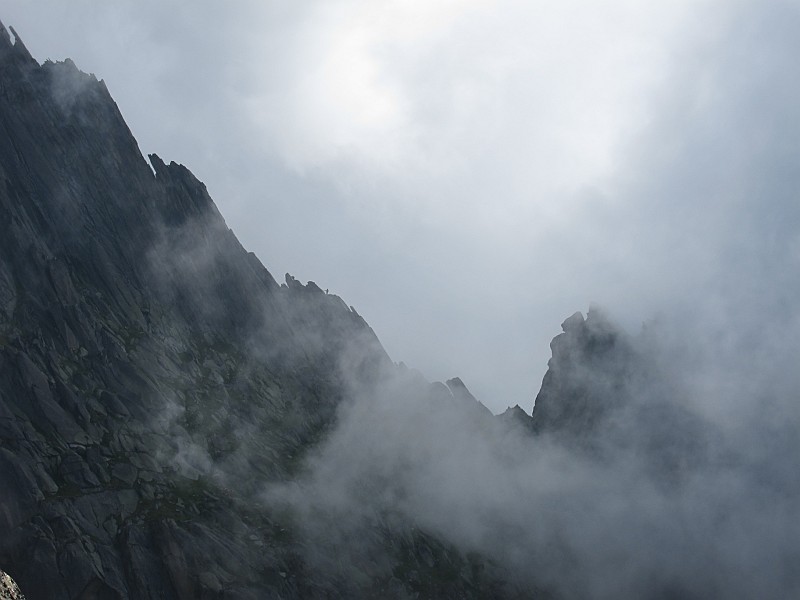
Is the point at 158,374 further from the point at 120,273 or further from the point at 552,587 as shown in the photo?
the point at 552,587

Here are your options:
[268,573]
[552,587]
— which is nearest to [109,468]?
[268,573]

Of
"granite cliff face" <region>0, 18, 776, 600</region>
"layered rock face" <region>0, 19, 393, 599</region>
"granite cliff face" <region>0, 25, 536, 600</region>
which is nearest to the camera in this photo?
"layered rock face" <region>0, 19, 393, 599</region>

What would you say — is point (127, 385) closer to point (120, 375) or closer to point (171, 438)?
point (120, 375)

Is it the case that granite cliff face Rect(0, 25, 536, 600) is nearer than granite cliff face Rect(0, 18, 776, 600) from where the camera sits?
Yes

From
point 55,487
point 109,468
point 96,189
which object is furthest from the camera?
point 96,189

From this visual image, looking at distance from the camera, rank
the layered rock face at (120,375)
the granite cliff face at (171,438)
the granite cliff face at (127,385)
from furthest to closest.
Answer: the granite cliff face at (171,438), the granite cliff face at (127,385), the layered rock face at (120,375)

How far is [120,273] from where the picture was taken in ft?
546

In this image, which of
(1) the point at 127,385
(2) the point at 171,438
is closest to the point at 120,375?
(1) the point at 127,385

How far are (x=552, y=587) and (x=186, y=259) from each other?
11423 centimetres

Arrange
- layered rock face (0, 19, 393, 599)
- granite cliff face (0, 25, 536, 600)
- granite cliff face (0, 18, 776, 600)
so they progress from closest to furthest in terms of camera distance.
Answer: layered rock face (0, 19, 393, 599) → granite cliff face (0, 25, 536, 600) → granite cliff face (0, 18, 776, 600)

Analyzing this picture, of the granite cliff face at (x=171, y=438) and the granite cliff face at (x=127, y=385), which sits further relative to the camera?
the granite cliff face at (x=171, y=438)

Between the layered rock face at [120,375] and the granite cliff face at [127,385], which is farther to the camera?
the granite cliff face at [127,385]

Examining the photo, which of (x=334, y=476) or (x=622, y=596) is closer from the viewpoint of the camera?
(x=334, y=476)

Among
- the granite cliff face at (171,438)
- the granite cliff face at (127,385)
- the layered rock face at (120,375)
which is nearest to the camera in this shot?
the layered rock face at (120,375)
